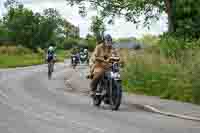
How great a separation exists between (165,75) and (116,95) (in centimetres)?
584

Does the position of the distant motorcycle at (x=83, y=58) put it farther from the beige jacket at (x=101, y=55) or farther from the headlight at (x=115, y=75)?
the headlight at (x=115, y=75)

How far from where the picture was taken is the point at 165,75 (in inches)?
825

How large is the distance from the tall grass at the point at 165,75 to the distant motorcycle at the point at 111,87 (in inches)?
104

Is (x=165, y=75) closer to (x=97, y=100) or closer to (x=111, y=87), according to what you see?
(x=97, y=100)

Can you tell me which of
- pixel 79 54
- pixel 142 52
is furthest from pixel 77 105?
pixel 79 54

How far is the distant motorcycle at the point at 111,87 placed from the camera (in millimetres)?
15352

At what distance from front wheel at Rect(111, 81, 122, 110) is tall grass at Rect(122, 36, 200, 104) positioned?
8.85ft

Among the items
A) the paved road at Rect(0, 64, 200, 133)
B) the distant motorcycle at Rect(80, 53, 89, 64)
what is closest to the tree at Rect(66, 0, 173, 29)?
the distant motorcycle at Rect(80, 53, 89, 64)

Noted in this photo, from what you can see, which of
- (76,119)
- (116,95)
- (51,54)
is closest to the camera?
(76,119)

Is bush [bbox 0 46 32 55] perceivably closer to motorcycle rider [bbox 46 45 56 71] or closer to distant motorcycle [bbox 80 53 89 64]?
distant motorcycle [bbox 80 53 89 64]

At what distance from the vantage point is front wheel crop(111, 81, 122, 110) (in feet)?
50.2

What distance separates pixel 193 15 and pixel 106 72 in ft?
101

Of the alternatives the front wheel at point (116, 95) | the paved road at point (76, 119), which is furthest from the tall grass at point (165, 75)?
the front wheel at point (116, 95)

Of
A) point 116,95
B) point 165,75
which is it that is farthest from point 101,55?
point 165,75
